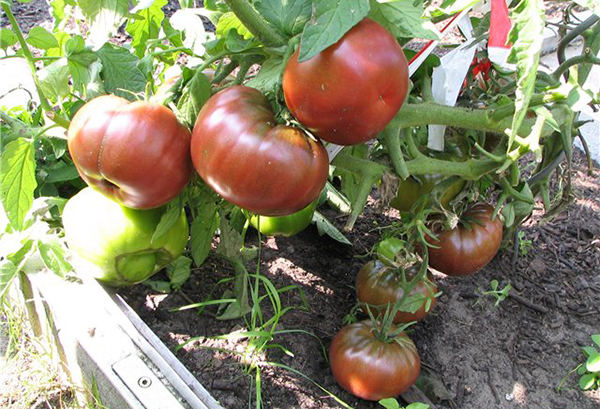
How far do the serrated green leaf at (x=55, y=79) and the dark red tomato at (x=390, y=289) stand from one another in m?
0.80

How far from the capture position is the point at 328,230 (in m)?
1.61

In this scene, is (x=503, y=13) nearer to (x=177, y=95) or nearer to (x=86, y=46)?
(x=177, y=95)

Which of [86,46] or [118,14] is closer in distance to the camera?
[118,14]

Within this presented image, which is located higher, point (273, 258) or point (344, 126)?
point (344, 126)

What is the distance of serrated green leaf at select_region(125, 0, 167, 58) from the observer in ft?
4.40

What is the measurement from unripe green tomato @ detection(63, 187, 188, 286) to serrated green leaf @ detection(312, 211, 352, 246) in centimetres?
51

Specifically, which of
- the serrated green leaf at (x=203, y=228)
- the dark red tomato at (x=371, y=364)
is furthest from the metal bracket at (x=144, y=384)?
the dark red tomato at (x=371, y=364)

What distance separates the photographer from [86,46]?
1.21 m

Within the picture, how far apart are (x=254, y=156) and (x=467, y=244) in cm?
71

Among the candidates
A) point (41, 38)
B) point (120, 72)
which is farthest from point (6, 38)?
point (120, 72)

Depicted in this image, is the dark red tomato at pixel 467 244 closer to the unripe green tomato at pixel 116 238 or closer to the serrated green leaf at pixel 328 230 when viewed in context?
the serrated green leaf at pixel 328 230

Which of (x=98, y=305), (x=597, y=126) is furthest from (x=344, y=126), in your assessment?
(x=597, y=126)

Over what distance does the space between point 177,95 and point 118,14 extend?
0.74ft

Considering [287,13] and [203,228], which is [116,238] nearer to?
[203,228]
